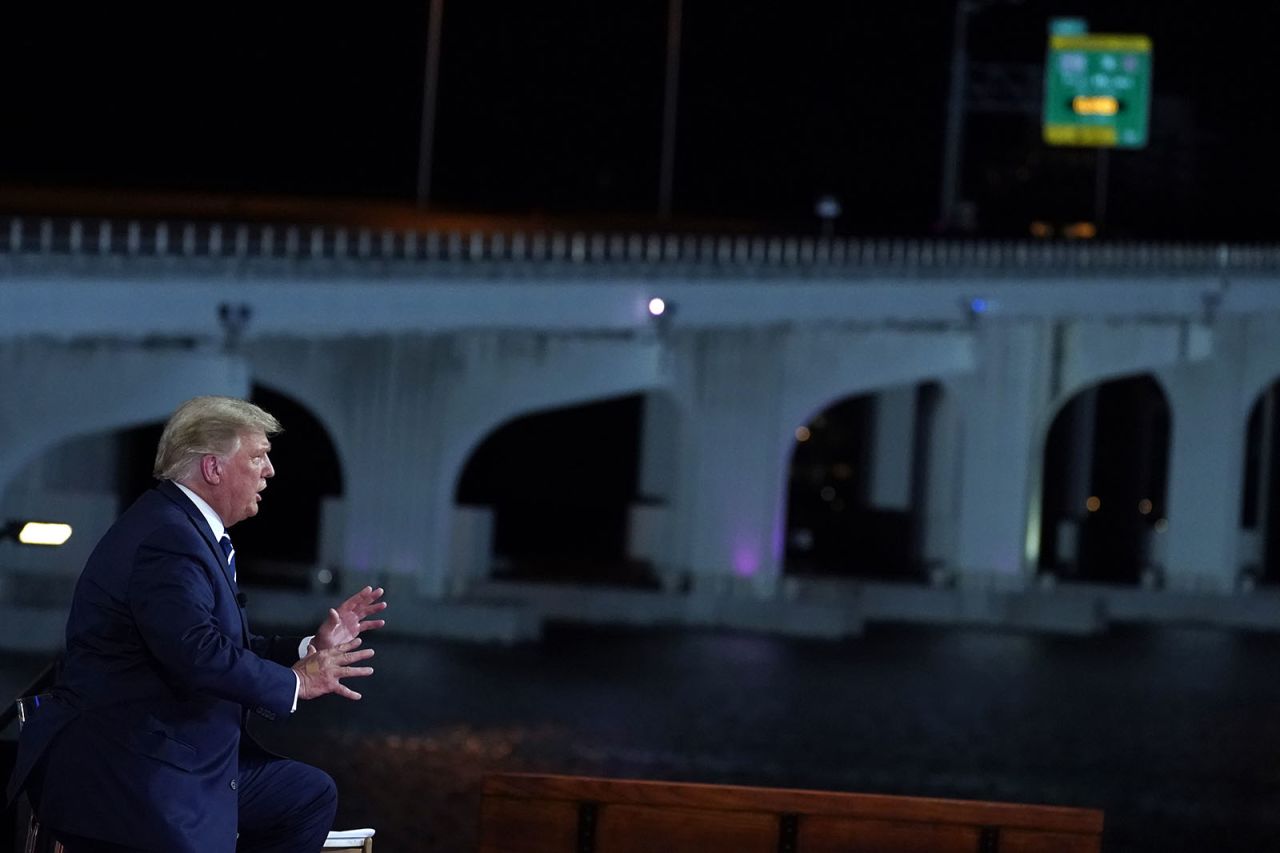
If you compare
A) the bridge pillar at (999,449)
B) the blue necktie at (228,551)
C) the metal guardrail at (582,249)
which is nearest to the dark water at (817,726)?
the bridge pillar at (999,449)

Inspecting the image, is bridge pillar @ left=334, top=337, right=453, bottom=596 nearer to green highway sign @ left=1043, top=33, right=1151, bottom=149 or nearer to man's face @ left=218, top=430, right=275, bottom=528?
green highway sign @ left=1043, top=33, right=1151, bottom=149

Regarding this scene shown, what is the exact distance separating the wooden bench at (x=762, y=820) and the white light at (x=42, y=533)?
1.71 metres

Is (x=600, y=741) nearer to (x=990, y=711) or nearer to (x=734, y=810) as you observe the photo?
(x=990, y=711)

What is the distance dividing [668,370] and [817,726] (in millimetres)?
11681

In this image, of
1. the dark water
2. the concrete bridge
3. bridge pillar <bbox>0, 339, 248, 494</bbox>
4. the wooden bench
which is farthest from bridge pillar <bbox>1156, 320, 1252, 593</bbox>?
the wooden bench

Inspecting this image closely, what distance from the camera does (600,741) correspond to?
22.6 metres

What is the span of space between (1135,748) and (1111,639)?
44.9 ft

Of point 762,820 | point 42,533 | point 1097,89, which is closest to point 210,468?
point 42,533

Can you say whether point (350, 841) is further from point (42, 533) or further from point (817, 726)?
point (817, 726)

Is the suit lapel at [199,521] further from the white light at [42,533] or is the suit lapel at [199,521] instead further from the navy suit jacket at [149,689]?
the white light at [42,533]

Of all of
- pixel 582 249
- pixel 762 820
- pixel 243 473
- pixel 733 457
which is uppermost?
pixel 582 249

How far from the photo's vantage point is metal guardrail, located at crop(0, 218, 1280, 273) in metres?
28.5

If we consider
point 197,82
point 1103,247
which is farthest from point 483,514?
point 197,82

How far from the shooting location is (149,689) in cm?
496
